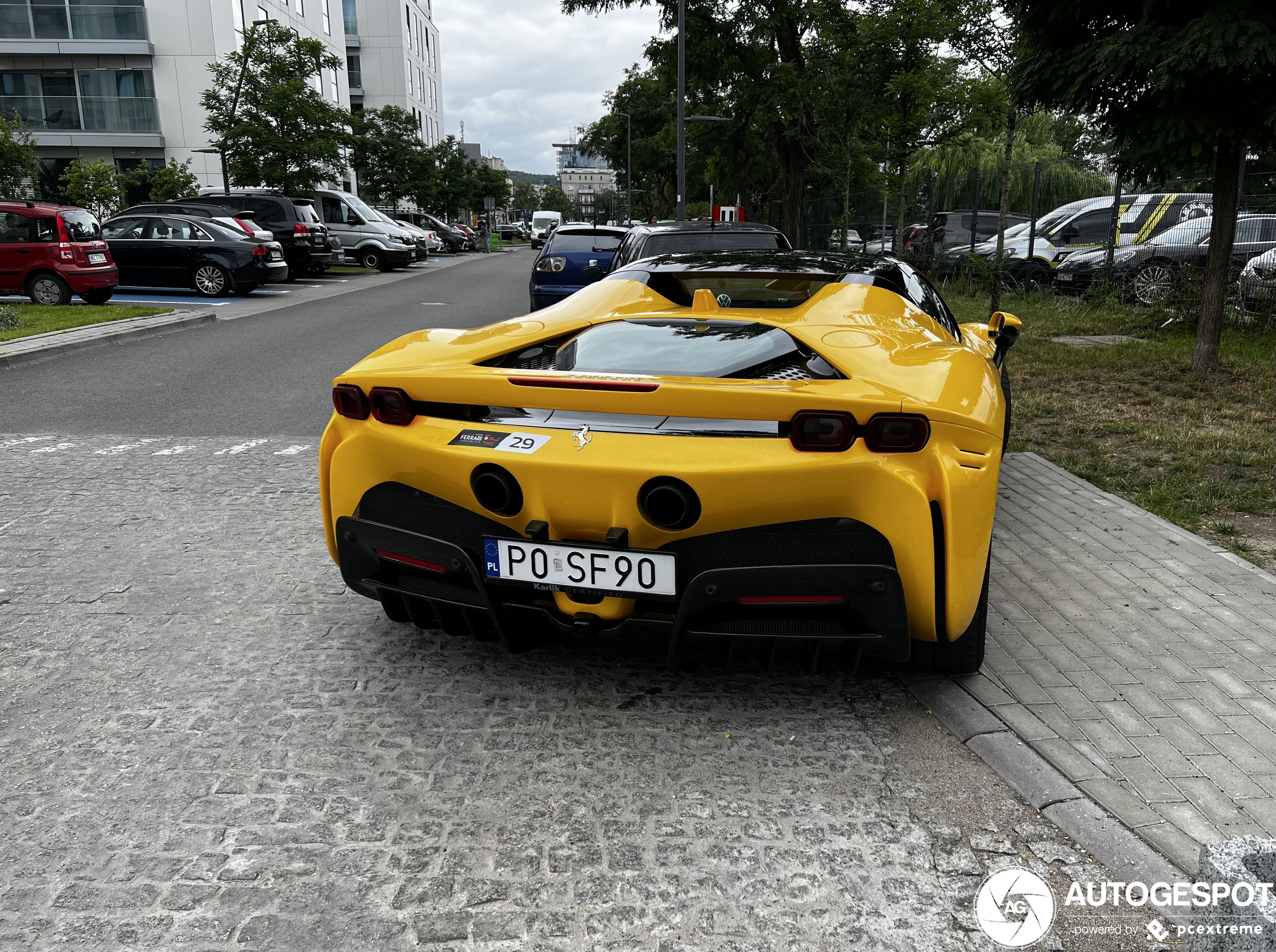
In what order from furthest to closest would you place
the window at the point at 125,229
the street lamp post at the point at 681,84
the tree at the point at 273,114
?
the tree at the point at 273,114 → the street lamp post at the point at 681,84 → the window at the point at 125,229

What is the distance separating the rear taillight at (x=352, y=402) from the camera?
10.8ft

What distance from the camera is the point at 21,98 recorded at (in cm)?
3769

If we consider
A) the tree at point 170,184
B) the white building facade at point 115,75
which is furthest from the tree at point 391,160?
the tree at point 170,184

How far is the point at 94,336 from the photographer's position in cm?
1282

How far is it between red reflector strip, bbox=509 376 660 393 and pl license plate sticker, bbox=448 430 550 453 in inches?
5.9

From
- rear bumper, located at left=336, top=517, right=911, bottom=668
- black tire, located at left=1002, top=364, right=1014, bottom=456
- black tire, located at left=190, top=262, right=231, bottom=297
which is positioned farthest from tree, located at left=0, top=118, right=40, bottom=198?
rear bumper, located at left=336, top=517, right=911, bottom=668

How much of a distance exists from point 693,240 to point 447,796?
314 inches

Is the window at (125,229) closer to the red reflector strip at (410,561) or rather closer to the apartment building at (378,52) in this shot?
the red reflector strip at (410,561)

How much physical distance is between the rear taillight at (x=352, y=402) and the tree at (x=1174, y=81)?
703 centimetres

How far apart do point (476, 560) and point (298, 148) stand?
26757 mm

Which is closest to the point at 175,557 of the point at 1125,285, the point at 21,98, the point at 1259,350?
the point at 1259,350

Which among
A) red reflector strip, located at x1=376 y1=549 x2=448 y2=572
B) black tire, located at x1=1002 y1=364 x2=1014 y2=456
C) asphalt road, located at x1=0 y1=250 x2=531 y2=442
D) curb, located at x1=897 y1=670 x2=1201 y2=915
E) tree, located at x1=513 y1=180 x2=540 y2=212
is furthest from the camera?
tree, located at x1=513 y1=180 x2=540 y2=212

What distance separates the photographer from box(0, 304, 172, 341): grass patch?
13.2 metres

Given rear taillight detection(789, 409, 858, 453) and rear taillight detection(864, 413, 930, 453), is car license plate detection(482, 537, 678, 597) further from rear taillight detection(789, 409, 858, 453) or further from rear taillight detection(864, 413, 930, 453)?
rear taillight detection(864, 413, 930, 453)
